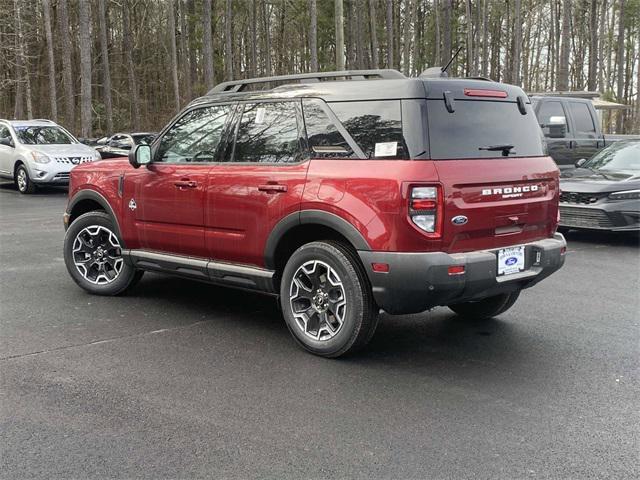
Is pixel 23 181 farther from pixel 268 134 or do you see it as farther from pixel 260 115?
pixel 268 134

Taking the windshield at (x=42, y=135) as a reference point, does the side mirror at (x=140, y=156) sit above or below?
below

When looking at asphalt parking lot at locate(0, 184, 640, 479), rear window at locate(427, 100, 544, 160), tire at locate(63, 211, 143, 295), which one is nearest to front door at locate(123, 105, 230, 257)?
tire at locate(63, 211, 143, 295)

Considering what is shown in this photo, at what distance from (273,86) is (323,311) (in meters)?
1.92

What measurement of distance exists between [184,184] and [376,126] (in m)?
1.86

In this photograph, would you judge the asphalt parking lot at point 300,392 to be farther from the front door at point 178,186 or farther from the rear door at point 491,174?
the rear door at point 491,174

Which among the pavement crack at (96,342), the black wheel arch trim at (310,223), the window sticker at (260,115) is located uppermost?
the window sticker at (260,115)

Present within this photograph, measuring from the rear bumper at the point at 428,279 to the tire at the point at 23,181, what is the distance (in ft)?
46.9

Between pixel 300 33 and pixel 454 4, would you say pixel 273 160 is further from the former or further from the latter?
pixel 454 4

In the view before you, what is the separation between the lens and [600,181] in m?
9.55

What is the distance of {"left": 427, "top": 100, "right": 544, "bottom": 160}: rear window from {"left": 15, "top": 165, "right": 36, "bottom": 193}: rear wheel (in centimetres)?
1435

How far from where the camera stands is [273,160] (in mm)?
4977

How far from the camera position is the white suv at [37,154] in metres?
16.2

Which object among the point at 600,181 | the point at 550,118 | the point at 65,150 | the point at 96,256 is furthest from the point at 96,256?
the point at 65,150

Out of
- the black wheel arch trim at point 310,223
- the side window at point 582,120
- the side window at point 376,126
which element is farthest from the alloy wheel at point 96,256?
the side window at point 582,120
